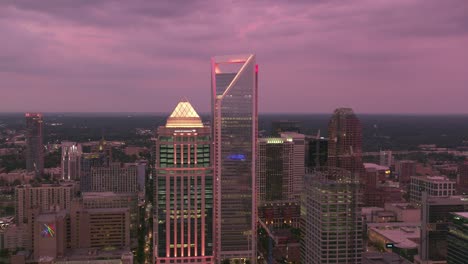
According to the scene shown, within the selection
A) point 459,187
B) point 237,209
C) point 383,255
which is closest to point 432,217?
point 383,255

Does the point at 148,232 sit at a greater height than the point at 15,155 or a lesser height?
lesser

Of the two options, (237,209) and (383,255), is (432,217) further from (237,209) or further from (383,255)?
(237,209)

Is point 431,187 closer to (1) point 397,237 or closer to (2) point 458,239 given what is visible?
(1) point 397,237

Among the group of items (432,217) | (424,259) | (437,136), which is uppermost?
(437,136)

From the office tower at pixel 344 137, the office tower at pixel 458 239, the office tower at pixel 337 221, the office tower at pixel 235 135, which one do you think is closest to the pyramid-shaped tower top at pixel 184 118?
the office tower at pixel 235 135

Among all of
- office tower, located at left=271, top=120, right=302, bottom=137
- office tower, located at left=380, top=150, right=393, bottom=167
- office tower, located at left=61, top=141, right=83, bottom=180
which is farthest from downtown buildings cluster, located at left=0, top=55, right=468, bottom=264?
office tower, located at left=271, top=120, right=302, bottom=137

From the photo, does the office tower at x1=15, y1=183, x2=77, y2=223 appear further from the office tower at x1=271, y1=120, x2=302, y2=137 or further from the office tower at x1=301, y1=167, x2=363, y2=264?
the office tower at x1=271, y1=120, x2=302, y2=137
